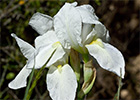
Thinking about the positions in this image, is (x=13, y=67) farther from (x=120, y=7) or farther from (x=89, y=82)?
(x=120, y=7)

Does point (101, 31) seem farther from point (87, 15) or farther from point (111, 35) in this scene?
point (111, 35)

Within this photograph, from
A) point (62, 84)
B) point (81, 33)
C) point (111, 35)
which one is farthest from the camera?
point (111, 35)

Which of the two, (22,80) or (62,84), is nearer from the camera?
(62,84)

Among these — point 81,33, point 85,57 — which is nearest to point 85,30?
point 81,33

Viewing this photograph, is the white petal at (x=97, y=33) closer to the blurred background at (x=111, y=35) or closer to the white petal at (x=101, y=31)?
the white petal at (x=101, y=31)

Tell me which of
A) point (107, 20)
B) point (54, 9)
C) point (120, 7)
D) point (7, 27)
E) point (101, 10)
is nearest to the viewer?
point (54, 9)

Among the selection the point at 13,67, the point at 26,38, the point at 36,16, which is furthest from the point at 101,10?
the point at 36,16
